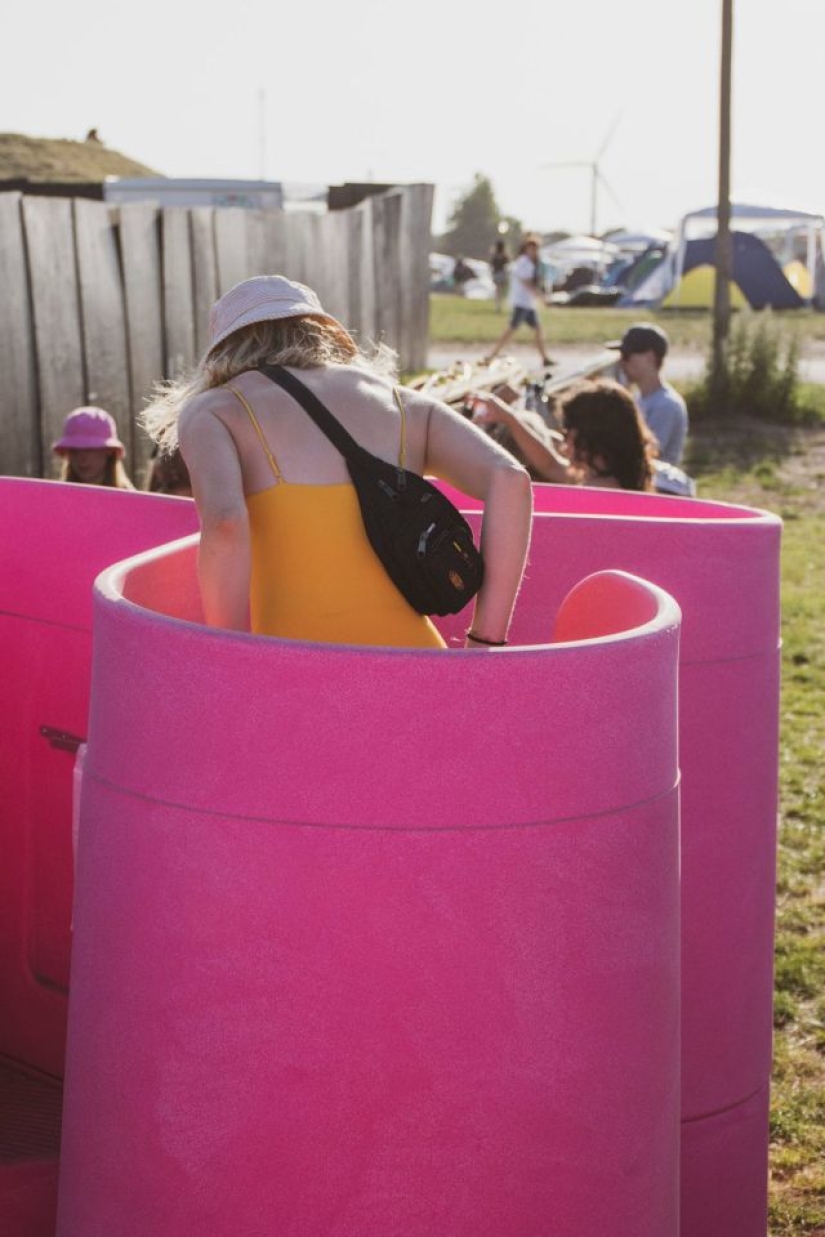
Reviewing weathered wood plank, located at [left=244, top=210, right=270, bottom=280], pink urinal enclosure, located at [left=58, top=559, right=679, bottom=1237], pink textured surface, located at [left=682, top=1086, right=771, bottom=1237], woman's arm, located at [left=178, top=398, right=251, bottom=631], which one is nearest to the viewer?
pink urinal enclosure, located at [left=58, top=559, right=679, bottom=1237]

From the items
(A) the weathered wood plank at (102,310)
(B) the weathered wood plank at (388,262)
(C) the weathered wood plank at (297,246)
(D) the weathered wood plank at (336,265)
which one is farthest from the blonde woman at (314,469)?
(B) the weathered wood plank at (388,262)

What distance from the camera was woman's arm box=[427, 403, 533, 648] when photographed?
251 cm

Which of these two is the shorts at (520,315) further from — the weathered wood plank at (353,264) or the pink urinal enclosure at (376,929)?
the pink urinal enclosure at (376,929)

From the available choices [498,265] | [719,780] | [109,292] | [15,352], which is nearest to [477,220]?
[498,265]

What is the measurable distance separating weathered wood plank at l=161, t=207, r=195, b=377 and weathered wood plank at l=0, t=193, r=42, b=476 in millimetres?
1309

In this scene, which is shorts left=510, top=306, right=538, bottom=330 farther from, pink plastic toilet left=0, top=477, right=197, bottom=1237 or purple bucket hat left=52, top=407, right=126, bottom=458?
pink plastic toilet left=0, top=477, right=197, bottom=1237

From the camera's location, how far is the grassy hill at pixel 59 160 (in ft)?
140

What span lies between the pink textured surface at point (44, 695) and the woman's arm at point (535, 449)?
2123mm

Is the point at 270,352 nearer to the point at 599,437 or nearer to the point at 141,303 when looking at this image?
the point at 599,437

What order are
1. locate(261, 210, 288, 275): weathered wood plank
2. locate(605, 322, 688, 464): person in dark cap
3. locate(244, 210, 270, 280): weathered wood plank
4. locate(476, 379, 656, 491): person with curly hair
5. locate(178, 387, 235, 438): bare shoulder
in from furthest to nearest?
locate(261, 210, 288, 275): weathered wood plank < locate(244, 210, 270, 280): weathered wood plank < locate(605, 322, 688, 464): person in dark cap < locate(476, 379, 656, 491): person with curly hair < locate(178, 387, 235, 438): bare shoulder

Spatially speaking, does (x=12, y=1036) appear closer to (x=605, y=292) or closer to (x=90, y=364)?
(x=90, y=364)

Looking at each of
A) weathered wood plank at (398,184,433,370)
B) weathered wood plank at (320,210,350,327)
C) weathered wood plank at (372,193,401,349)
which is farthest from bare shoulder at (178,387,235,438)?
weathered wood plank at (398,184,433,370)

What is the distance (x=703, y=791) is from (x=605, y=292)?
4042cm

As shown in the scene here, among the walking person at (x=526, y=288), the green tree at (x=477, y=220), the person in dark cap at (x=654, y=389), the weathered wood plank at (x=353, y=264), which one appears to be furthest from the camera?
the green tree at (x=477, y=220)
